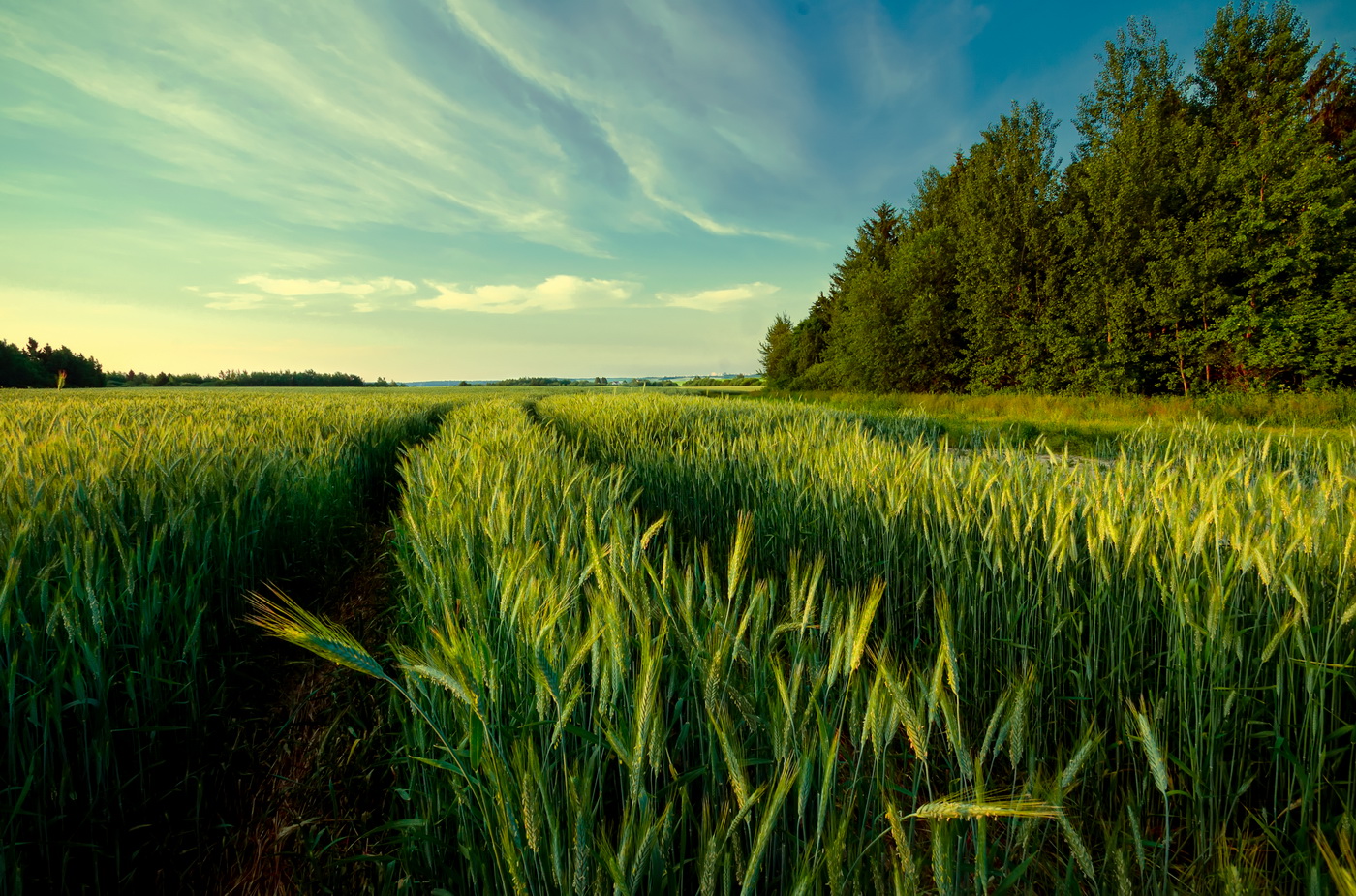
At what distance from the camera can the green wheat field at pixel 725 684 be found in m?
0.82

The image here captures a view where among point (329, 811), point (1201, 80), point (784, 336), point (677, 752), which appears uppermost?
point (1201, 80)

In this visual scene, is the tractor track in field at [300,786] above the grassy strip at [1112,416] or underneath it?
underneath

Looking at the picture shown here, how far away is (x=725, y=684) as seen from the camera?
964 millimetres

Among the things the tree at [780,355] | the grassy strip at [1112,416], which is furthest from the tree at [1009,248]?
the tree at [780,355]

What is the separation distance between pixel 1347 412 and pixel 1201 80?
13.9 metres

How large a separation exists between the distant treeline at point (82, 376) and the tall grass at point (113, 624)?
36.7 meters

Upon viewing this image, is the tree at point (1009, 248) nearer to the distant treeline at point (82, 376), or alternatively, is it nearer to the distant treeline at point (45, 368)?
the distant treeline at point (82, 376)

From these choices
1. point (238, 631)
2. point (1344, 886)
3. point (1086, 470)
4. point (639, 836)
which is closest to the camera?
point (1344, 886)

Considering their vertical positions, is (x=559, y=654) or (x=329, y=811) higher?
(x=559, y=654)

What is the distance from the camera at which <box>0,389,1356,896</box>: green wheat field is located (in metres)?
0.82

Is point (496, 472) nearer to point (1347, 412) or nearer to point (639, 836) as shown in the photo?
point (639, 836)

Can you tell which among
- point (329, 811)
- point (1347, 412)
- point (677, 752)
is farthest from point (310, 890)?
point (1347, 412)

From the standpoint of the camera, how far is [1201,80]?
17844 millimetres

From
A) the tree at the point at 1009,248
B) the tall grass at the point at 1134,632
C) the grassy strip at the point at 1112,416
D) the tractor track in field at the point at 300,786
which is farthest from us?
the tree at the point at 1009,248
